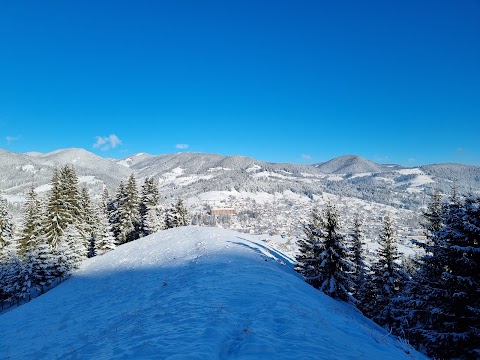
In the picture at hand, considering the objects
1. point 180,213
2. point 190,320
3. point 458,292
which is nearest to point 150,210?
point 180,213

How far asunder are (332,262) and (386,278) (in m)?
5.89

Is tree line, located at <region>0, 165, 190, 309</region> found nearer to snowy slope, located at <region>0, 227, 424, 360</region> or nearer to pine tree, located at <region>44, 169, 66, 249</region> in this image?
pine tree, located at <region>44, 169, 66, 249</region>

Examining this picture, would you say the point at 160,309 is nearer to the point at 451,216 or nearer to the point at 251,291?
the point at 251,291

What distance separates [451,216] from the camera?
1622 cm

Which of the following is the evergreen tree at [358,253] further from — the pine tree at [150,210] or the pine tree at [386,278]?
the pine tree at [150,210]

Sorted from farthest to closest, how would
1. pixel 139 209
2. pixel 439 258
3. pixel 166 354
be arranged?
1. pixel 139 209
2. pixel 439 258
3. pixel 166 354

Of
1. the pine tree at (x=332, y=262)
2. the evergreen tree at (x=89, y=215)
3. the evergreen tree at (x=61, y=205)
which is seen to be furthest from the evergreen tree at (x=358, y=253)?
the evergreen tree at (x=89, y=215)

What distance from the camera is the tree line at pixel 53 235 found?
36.5m

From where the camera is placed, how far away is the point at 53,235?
40.0m

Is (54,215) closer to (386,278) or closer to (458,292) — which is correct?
(386,278)

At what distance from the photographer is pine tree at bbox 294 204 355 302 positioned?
2828cm

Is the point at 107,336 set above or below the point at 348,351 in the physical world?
below

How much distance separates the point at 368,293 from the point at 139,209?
4339cm

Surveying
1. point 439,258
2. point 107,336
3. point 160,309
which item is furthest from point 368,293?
point 107,336
